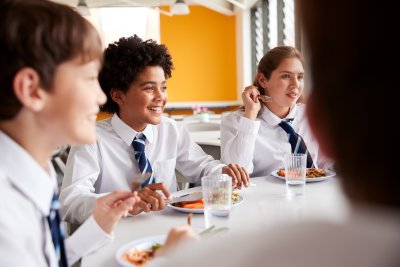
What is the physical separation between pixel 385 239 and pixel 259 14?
812 centimetres

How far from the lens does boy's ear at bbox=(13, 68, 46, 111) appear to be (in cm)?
84

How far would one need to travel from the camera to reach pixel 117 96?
6.63ft

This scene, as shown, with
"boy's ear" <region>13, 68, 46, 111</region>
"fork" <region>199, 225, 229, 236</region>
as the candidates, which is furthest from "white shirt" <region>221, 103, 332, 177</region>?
"boy's ear" <region>13, 68, 46, 111</region>

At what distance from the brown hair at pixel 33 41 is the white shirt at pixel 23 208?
0.32 ft

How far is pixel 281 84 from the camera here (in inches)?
95.3

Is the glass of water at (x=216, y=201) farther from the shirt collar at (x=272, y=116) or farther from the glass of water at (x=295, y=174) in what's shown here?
the shirt collar at (x=272, y=116)

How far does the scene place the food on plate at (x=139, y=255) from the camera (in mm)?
972

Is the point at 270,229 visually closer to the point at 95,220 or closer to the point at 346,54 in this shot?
the point at 346,54

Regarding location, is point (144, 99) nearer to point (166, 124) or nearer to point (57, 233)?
point (166, 124)

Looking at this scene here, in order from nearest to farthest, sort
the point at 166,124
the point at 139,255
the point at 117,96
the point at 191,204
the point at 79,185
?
the point at 139,255
the point at 191,204
the point at 79,185
the point at 117,96
the point at 166,124

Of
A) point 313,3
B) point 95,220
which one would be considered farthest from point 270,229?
point 95,220

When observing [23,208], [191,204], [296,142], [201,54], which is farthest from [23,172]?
[201,54]

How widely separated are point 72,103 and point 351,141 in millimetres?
668

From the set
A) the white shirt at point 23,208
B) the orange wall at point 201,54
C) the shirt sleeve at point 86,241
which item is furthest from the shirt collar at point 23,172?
the orange wall at point 201,54
